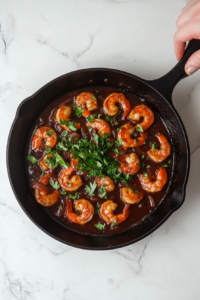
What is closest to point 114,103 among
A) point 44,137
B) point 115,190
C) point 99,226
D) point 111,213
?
point 44,137

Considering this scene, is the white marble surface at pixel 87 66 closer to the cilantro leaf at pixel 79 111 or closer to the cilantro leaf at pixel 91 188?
the cilantro leaf at pixel 79 111

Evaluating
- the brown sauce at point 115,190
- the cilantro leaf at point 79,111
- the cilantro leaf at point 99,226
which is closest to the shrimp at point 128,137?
the brown sauce at point 115,190

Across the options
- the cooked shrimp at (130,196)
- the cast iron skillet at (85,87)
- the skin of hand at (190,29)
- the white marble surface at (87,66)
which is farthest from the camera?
the white marble surface at (87,66)

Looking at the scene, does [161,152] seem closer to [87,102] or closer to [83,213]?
[87,102]

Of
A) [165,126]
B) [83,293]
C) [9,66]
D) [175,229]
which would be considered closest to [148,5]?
[165,126]

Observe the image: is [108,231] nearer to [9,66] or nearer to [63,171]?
[63,171]

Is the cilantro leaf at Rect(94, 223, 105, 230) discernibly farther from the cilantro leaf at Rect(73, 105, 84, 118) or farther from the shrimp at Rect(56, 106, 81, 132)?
the cilantro leaf at Rect(73, 105, 84, 118)

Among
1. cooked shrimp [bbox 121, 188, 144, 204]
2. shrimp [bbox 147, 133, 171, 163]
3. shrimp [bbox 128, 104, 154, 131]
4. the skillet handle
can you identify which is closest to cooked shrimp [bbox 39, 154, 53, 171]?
cooked shrimp [bbox 121, 188, 144, 204]
